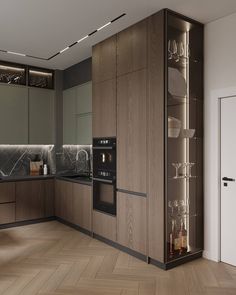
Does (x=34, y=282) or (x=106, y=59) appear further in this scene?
(x=106, y=59)

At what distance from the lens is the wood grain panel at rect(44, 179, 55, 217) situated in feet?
16.8

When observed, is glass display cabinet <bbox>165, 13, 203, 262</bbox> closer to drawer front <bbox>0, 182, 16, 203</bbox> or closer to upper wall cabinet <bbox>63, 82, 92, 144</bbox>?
upper wall cabinet <bbox>63, 82, 92, 144</bbox>

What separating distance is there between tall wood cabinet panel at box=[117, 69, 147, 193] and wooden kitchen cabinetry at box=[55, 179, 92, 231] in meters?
0.84

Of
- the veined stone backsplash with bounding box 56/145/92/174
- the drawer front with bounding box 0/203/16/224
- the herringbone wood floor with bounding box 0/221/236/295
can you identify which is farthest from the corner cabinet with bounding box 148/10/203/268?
the drawer front with bounding box 0/203/16/224

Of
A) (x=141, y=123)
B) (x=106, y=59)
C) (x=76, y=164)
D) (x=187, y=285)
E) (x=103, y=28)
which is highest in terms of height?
(x=103, y=28)

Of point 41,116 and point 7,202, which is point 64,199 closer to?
point 7,202

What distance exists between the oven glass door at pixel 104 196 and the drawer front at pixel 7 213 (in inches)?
60.2

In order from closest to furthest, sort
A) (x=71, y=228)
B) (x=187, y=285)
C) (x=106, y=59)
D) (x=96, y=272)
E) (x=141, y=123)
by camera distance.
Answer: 1. (x=187, y=285)
2. (x=96, y=272)
3. (x=141, y=123)
4. (x=106, y=59)
5. (x=71, y=228)

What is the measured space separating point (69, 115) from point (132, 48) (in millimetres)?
2179

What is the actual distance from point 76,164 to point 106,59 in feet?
7.44

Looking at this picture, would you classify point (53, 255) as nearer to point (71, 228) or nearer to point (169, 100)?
point (71, 228)

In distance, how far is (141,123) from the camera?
11.2ft

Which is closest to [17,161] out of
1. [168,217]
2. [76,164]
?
[76,164]

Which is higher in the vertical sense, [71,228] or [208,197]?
[208,197]
